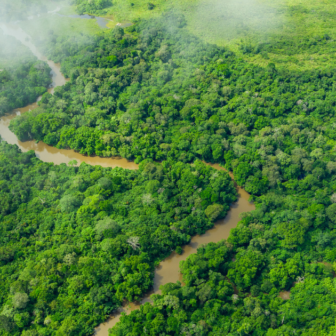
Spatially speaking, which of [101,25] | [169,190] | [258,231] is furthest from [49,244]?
[101,25]

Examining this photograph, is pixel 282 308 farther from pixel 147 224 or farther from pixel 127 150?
pixel 127 150

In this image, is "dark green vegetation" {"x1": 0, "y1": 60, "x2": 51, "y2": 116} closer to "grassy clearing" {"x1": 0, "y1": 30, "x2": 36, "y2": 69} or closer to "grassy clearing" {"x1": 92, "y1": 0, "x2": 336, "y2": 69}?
"grassy clearing" {"x1": 0, "y1": 30, "x2": 36, "y2": 69}

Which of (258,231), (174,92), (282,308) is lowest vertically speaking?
(282,308)

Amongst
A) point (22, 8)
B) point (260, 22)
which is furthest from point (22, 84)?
point (260, 22)

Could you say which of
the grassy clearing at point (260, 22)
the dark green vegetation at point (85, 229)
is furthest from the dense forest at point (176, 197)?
the grassy clearing at point (260, 22)

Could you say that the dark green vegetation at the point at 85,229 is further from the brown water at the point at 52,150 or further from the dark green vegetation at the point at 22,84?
the dark green vegetation at the point at 22,84

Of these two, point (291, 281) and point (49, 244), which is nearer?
point (291, 281)

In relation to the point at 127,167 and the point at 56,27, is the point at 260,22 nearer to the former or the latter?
the point at 56,27
